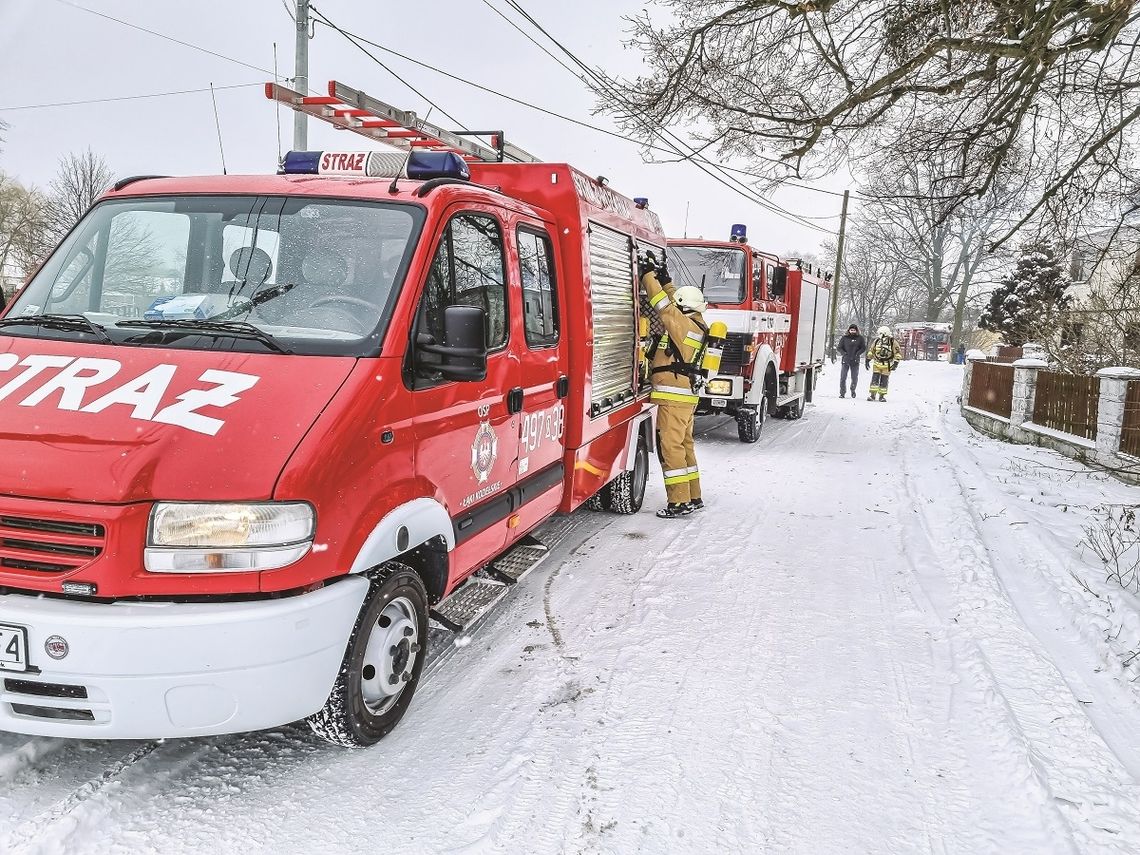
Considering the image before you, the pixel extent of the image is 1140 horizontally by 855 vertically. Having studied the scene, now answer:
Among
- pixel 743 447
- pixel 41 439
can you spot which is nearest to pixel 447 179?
pixel 41 439

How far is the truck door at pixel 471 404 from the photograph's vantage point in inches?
135

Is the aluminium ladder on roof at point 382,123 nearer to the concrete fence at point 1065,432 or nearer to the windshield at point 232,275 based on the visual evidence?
the windshield at point 232,275

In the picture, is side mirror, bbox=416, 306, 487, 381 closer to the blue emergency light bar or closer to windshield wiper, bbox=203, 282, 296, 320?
windshield wiper, bbox=203, 282, 296, 320

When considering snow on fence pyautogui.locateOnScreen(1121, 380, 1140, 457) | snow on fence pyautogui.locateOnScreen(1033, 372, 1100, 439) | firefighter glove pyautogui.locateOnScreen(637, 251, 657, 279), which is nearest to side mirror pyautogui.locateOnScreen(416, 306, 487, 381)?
firefighter glove pyautogui.locateOnScreen(637, 251, 657, 279)

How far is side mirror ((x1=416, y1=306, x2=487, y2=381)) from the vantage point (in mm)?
3275

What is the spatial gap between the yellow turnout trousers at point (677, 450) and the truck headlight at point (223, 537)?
4.99 metres

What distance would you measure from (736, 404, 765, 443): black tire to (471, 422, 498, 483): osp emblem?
26.2ft

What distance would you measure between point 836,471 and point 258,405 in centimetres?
830

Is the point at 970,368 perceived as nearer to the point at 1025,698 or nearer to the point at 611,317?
the point at 611,317

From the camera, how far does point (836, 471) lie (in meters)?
9.94

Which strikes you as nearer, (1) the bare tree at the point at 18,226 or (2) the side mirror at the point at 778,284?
(2) the side mirror at the point at 778,284

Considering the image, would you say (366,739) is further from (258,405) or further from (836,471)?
(836,471)

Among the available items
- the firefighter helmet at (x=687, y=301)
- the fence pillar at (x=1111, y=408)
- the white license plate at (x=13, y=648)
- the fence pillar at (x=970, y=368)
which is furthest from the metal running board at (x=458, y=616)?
the fence pillar at (x=970, y=368)

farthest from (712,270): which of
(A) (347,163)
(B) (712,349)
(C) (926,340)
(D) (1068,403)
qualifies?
(C) (926,340)
